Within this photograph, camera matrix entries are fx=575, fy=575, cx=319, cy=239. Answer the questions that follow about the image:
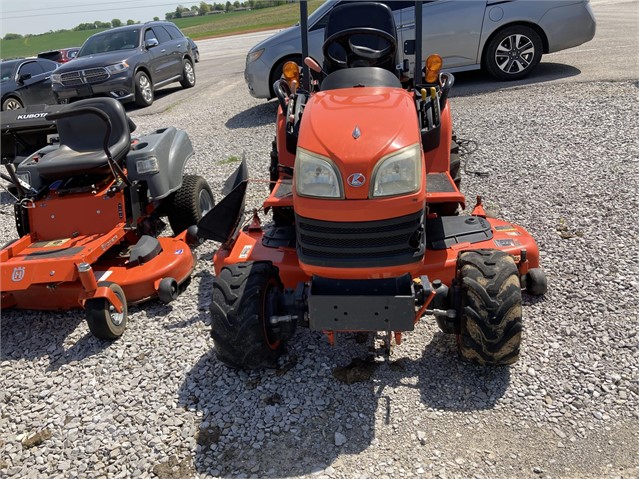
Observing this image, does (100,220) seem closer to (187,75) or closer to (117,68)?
(117,68)

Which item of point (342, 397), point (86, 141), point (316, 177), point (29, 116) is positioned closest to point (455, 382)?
point (342, 397)

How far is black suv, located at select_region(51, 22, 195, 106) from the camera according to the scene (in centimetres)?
1097

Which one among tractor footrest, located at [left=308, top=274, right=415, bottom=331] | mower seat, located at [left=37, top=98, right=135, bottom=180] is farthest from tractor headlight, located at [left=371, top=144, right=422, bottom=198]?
mower seat, located at [left=37, top=98, right=135, bottom=180]

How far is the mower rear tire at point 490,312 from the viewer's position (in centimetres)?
291

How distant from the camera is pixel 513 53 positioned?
Result: 899 cm

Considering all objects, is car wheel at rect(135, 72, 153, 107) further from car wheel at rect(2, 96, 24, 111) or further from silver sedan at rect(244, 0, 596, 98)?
silver sedan at rect(244, 0, 596, 98)

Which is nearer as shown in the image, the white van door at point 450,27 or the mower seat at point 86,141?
the mower seat at point 86,141

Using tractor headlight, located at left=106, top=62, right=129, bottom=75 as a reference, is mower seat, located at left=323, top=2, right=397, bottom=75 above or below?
above

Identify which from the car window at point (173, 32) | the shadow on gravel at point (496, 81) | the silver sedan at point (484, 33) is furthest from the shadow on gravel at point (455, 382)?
the car window at point (173, 32)

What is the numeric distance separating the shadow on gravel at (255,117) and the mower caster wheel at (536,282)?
602 centimetres

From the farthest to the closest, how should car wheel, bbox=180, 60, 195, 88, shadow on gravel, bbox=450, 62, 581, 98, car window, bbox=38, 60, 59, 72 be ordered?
car wheel, bbox=180, 60, 195, 88, car window, bbox=38, 60, 59, 72, shadow on gravel, bbox=450, 62, 581, 98

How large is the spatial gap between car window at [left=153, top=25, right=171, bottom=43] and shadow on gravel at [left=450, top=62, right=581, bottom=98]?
660 cm

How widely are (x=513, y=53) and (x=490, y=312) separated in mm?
7249

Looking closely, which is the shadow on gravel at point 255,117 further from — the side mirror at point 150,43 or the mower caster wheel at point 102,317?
the mower caster wheel at point 102,317
